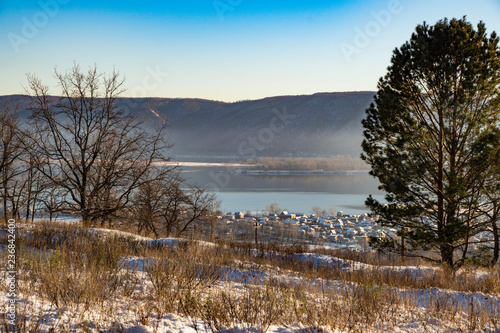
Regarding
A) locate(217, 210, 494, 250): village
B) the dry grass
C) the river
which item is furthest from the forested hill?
the dry grass

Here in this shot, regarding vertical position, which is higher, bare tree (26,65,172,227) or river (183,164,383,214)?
bare tree (26,65,172,227)

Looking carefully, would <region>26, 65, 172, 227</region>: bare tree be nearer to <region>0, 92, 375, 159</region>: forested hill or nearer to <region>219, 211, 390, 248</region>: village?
<region>219, 211, 390, 248</region>: village

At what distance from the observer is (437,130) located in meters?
11.7

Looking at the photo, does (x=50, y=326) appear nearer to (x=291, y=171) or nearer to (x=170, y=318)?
(x=170, y=318)

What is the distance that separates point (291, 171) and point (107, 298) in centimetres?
9796

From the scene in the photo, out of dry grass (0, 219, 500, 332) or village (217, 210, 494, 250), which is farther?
village (217, 210, 494, 250)

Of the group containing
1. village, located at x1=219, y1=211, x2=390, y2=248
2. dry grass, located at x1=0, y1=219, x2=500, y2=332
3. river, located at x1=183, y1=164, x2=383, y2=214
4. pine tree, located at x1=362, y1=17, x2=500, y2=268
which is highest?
pine tree, located at x1=362, y1=17, x2=500, y2=268

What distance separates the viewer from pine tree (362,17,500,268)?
34.9ft

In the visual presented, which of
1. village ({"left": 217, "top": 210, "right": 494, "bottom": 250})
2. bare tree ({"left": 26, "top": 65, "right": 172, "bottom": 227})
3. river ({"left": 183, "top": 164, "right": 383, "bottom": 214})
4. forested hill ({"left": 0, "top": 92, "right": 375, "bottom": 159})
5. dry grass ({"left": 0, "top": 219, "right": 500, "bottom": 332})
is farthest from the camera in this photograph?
forested hill ({"left": 0, "top": 92, "right": 375, "bottom": 159})

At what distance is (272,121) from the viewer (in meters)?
198

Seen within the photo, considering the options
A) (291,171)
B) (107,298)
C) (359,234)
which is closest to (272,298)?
(107,298)

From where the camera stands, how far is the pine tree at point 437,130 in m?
10.6

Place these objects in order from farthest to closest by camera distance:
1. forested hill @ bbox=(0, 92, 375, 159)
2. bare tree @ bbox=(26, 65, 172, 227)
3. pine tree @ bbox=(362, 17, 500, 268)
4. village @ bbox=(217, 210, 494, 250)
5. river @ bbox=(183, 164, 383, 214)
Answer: forested hill @ bbox=(0, 92, 375, 159)
river @ bbox=(183, 164, 383, 214)
village @ bbox=(217, 210, 494, 250)
bare tree @ bbox=(26, 65, 172, 227)
pine tree @ bbox=(362, 17, 500, 268)

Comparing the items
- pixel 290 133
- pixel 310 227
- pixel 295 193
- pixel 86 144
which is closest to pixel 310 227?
pixel 310 227
